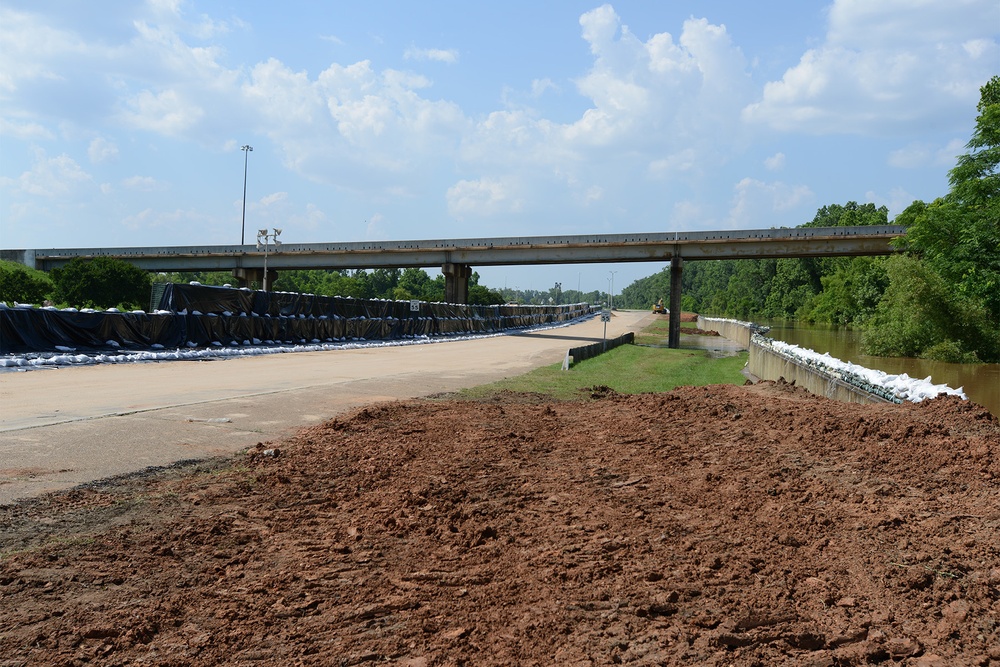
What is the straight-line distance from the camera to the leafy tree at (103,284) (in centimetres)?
7306

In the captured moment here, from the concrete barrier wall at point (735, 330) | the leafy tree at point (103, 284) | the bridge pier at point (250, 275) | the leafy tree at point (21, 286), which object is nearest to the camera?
the concrete barrier wall at point (735, 330)

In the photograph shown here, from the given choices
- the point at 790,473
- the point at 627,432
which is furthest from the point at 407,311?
the point at 790,473

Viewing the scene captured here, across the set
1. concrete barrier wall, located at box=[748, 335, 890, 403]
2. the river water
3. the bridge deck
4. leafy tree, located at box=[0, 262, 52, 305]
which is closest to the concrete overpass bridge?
the bridge deck

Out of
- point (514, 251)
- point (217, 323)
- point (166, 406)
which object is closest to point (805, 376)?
point (166, 406)

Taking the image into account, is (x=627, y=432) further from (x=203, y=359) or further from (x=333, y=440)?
(x=203, y=359)

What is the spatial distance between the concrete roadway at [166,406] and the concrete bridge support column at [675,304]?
27008mm

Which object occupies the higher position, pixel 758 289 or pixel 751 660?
pixel 758 289

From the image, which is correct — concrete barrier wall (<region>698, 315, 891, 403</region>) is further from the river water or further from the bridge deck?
the bridge deck

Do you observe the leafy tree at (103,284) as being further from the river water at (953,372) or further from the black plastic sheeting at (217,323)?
the river water at (953,372)

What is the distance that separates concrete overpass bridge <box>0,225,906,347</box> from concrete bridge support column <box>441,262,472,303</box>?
0.10 m

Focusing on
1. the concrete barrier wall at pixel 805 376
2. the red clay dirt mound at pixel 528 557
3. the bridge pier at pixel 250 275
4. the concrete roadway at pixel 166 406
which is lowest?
the concrete roadway at pixel 166 406

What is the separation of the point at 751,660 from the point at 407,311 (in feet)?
133

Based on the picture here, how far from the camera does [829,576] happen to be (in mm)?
4734

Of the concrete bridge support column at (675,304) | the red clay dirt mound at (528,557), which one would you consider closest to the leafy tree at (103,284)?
the concrete bridge support column at (675,304)
